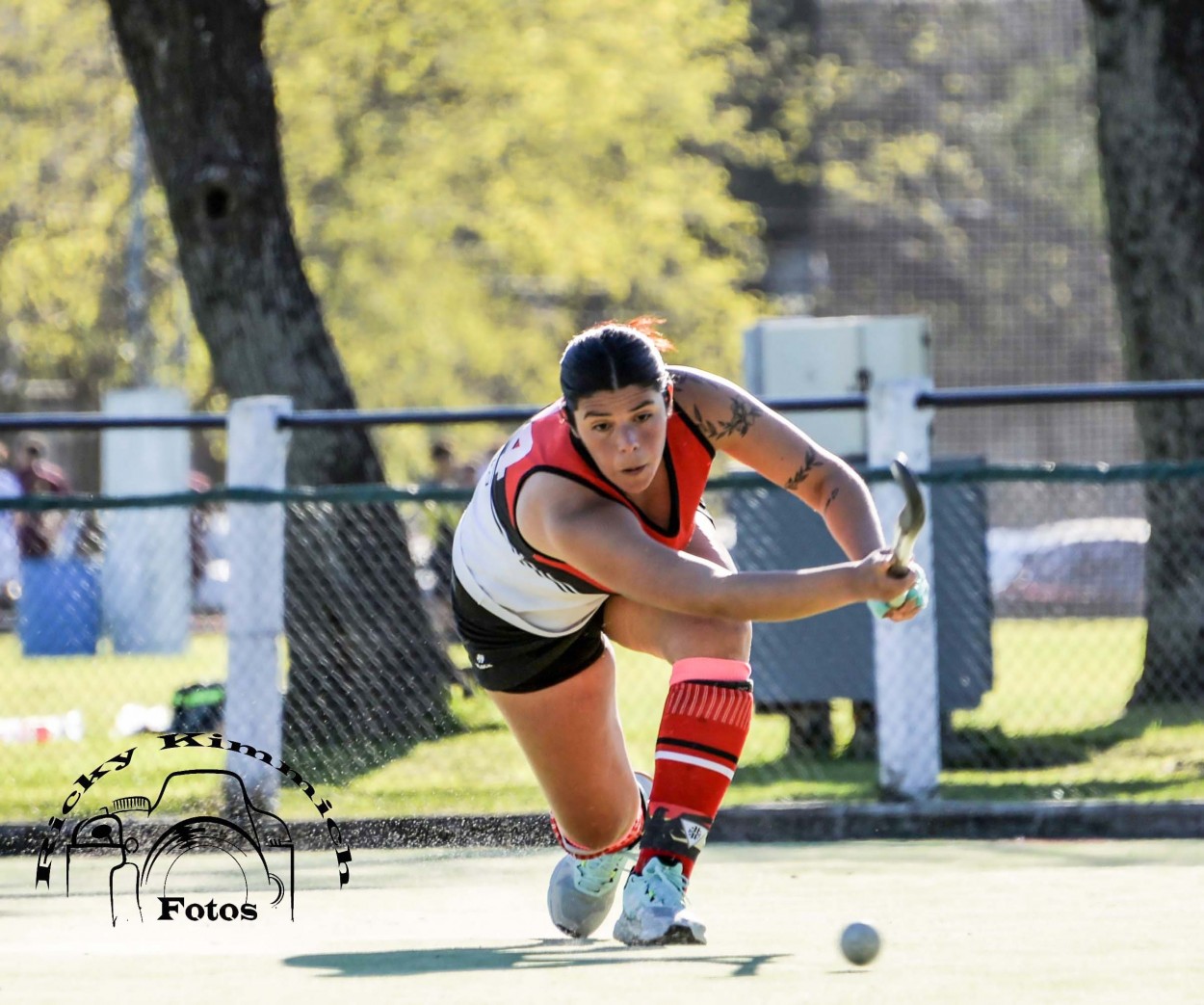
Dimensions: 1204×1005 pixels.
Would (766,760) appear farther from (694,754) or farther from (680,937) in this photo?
(680,937)

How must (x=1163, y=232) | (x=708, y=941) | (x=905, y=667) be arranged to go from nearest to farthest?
(x=708, y=941) → (x=905, y=667) → (x=1163, y=232)

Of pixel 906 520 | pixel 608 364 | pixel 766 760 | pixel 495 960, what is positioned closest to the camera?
pixel 906 520

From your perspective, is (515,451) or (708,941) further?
(515,451)

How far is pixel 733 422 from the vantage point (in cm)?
493

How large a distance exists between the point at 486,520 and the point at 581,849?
34.5 inches

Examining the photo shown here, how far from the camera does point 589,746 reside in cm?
521

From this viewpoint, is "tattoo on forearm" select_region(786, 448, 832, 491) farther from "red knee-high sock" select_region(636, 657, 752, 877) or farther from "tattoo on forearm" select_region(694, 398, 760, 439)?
"red knee-high sock" select_region(636, 657, 752, 877)

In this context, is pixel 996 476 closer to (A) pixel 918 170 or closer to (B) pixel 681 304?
(B) pixel 681 304

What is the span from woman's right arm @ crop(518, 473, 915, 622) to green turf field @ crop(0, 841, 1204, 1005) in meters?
0.74

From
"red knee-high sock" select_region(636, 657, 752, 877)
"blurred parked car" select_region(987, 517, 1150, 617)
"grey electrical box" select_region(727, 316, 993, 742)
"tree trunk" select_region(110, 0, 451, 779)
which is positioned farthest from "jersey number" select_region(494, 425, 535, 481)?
"blurred parked car" select_region(987, 517, 1150, 617)

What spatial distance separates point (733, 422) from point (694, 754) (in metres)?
0.83

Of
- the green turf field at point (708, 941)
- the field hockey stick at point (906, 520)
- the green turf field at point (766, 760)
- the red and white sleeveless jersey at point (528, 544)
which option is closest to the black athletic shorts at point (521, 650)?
the red and white sleeveless jersey at point (528, 544)

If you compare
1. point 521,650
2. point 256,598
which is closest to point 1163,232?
point 256,598

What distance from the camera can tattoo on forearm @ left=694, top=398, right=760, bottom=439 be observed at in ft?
16.0
